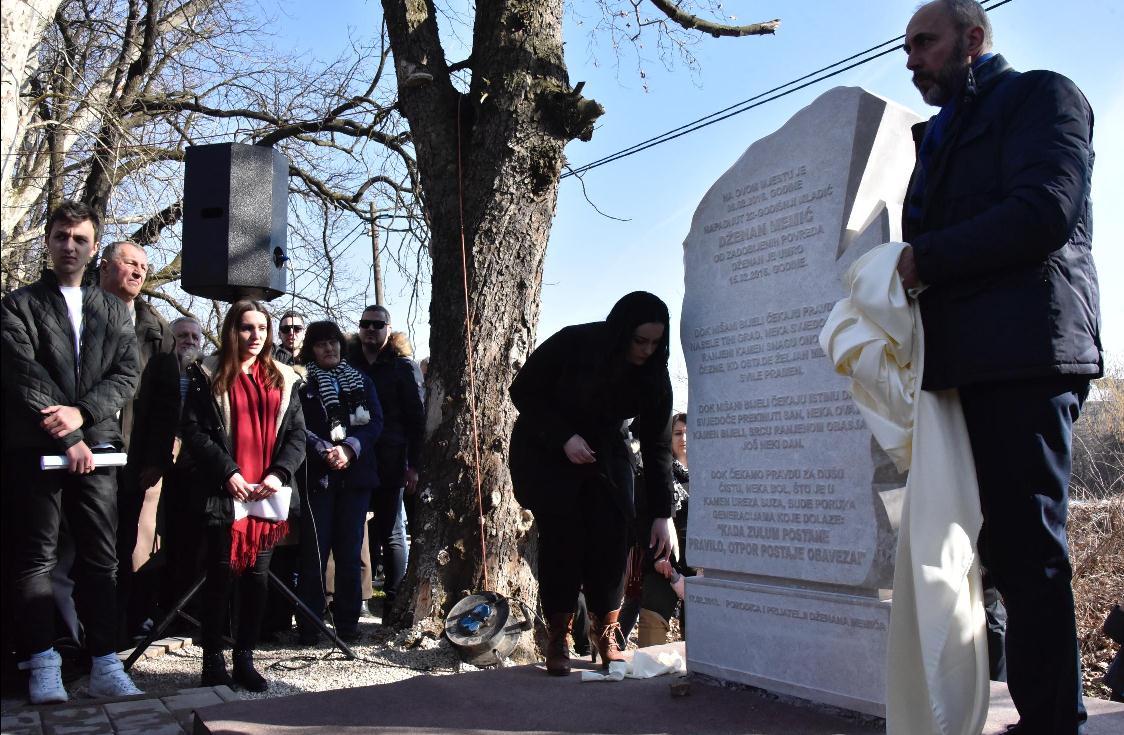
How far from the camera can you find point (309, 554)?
5.71m

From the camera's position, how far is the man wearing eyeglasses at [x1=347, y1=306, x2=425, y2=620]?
661 cm

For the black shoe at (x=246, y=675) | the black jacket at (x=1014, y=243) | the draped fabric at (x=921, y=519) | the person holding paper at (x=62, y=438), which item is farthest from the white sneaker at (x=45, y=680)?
the black jacket at (x=1014, y=243)

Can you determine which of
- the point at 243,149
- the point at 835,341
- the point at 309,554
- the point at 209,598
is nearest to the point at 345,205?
the point at 243,149

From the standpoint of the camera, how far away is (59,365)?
4.21 m

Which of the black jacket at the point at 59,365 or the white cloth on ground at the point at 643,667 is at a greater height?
the black jacket at the point at 59,365

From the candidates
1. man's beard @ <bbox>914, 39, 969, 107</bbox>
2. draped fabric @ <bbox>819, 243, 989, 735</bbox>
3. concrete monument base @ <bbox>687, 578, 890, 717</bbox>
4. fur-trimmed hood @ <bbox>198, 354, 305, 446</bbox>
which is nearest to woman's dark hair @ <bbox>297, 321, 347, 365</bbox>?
fur-trimmed hood @ <bbox>198, 354, 305, 446</bbox>

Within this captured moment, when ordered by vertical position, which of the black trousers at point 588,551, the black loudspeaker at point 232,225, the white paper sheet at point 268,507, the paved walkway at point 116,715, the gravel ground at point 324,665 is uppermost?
the black loudspeaker at point 232,225

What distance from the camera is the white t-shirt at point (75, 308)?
4.31m

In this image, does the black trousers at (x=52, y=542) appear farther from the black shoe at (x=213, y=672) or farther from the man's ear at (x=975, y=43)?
the man's ear at (x=975, y=43)

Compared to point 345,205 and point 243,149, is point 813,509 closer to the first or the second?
point 243,149

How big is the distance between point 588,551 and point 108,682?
208 cm

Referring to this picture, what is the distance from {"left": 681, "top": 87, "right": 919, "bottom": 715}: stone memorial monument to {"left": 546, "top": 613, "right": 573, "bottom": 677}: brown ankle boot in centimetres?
53

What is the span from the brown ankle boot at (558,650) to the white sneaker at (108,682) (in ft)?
5.60

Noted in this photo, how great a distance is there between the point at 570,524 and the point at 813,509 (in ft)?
3.58
